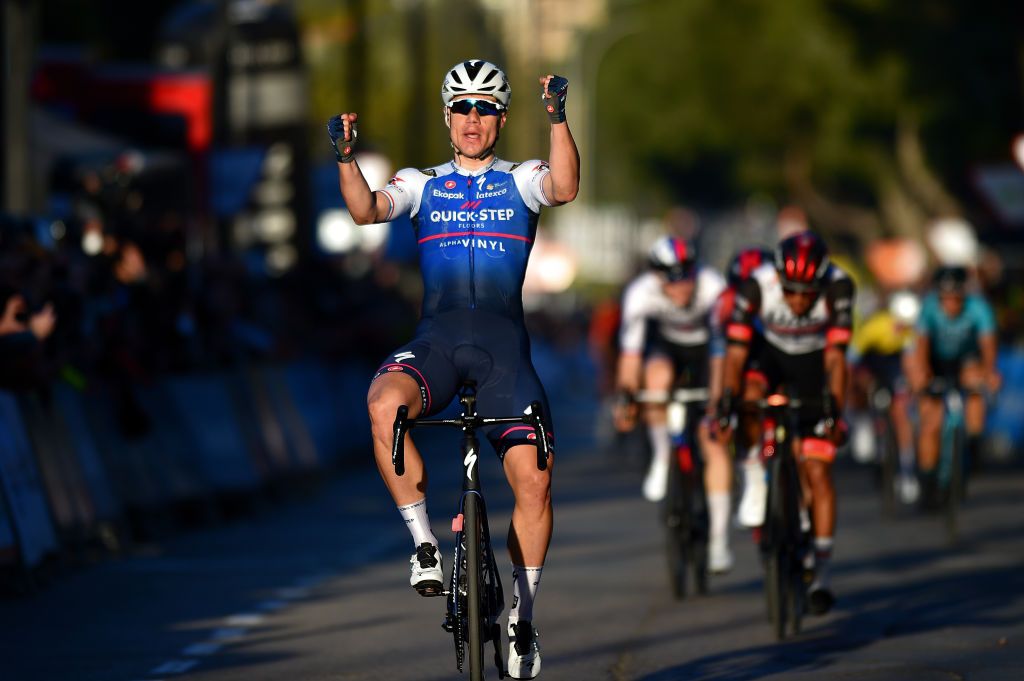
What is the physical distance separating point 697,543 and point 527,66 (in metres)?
71.4

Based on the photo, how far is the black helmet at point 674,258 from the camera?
1409 cm

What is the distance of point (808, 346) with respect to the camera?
12.6 meters

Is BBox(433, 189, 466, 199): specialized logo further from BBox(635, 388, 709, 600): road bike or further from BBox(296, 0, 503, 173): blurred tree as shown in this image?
BBox(296, 0, 503, 173): blurred tree

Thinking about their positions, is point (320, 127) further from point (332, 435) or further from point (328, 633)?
point (328, 633)

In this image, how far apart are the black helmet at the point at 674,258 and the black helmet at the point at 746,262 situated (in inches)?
16.8

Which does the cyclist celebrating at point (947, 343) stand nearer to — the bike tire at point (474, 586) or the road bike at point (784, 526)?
the road bike at point (784, 526)

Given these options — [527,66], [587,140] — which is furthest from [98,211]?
[587,140]

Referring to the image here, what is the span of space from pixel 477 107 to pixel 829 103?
1815 inches

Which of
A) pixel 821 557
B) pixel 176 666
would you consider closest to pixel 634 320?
pixel 821 557

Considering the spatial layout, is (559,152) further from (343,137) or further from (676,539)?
(676,539)

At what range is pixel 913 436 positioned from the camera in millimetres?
19672

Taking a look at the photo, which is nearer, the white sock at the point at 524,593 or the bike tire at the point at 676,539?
the white sock at the point at 524,593

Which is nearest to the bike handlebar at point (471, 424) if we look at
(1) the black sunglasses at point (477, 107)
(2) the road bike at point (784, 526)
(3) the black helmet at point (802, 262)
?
(1) the black sunglasses at point (477, 107)

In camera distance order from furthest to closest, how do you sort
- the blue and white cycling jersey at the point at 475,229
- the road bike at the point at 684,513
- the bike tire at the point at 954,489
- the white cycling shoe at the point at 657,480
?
1. the bike tire at the point at 954,489
2. the white cycling shoe at the point at 657,480
3. the road bike at the point at 684,513
4. the blue and white cycling jersey at the point at 475,229
